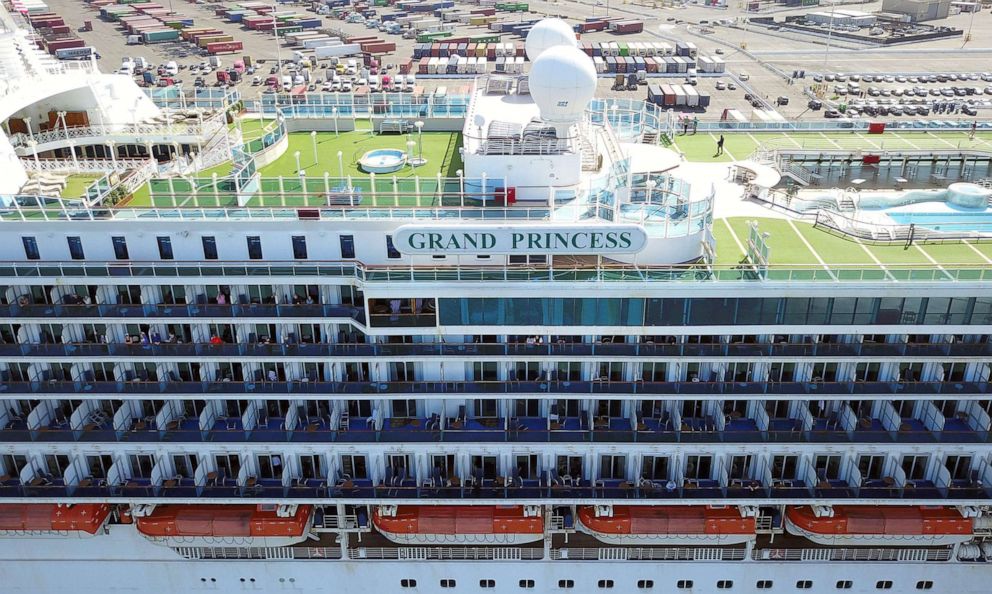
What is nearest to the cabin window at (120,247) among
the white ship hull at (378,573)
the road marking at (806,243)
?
the white ship hull at (378,573)

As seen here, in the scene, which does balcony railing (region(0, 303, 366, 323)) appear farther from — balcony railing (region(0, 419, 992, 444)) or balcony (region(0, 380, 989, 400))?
balcony railing (region(0, 419, 992, 444))

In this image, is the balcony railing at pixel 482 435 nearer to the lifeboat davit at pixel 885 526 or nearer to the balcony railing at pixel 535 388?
the balcony railing at pixel 535 388

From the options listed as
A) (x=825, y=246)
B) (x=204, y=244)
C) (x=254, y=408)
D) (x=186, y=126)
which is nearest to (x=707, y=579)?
(x=825, y=246)

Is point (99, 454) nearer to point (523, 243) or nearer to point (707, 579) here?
point (523, 243)

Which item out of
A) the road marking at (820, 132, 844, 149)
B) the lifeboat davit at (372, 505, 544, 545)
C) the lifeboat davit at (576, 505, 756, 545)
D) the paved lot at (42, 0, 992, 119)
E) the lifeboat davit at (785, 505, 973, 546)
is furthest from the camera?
the paved lot at (42, 0, 992, 119)

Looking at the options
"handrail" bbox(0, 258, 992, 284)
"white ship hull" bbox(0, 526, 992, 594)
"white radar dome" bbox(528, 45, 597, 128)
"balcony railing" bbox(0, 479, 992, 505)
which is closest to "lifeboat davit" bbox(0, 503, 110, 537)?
"balcony railing" bbox(0, 479, 992, 505)

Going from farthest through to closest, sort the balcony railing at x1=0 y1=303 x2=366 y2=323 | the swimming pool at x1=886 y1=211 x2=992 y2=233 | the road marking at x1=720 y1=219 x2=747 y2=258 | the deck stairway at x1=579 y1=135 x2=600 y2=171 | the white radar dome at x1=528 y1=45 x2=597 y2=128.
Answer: the deck stairway at x1=579 y1=135 x2=600 y2=171 → the swimming pool at x1=886 y1=211 x2=992 y2=233 → the white radar dome at x1=528 y1=45 x2=597 y2=128 → the road marking at x1=720 y1=219 x2=747 y2=258 → the balcony railing at x1=0 y1=303 x2=366 y2=323
